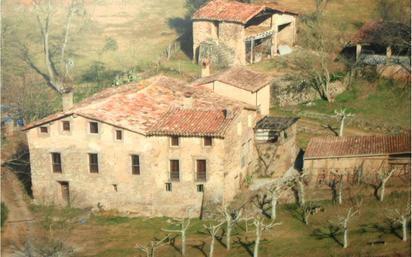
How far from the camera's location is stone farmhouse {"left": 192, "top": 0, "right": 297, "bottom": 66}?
251ft

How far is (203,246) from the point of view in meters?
47.2

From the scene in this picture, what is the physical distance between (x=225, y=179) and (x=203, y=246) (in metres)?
5.73

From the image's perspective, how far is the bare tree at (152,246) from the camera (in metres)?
45.7

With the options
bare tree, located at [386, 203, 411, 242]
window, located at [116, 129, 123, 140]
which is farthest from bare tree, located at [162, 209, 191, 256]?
bare tree, located at [386, 203, 411, 242]

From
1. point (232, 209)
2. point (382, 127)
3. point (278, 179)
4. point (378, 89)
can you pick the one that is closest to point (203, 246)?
point (232, 209)

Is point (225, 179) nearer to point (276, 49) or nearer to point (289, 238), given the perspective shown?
point (289, 238)

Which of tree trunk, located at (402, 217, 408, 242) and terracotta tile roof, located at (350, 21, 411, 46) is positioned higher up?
terracotta tile roof, located at (350, 21, 411, 46)

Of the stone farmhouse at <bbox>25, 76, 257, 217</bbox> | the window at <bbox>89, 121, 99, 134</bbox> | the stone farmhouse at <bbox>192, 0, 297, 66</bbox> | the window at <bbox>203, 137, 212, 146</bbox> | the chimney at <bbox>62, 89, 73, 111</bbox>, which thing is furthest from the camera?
the stone farmhouse at <bbox>192, 0, 297, 66</bbox>

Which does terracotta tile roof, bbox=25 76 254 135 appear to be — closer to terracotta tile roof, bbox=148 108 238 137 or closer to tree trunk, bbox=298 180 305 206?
terracotta tile roof, bbox=148 108 238 137

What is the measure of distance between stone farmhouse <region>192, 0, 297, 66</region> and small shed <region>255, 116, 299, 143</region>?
1990 centimetres

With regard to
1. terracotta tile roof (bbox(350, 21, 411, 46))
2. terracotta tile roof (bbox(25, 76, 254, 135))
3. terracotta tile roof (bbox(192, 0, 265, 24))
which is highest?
terracotta tile roof (bbox(192, 0, 265, 24))

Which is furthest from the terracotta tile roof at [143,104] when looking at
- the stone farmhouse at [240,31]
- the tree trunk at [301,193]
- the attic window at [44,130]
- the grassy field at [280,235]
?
the stone farmhouse at [240,31]

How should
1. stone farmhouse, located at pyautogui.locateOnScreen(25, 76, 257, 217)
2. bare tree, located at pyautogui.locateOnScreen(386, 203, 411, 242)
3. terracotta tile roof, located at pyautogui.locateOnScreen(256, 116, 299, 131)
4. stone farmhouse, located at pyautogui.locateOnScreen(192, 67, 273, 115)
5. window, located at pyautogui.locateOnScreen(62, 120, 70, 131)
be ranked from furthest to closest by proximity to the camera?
stone farmhouse, located at pyautogui.locateOnScreen(192, 67, 273, 115) → terracotta tile roof, located at pyautogui.locateOnScreen(256, 116, 299, 131) → window, located at pyautogui.locateOnScreen(62, 120, 70, 131) → stone farmhouse, located at pyautogui.locateOnScreen(25, 76, 257, 217) → bare tree, located at pyautogui.locateOnScreen(386, 203, 411, 242)

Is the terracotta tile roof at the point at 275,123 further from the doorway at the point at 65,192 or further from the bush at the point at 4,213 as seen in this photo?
the bush at the point at 4,213
